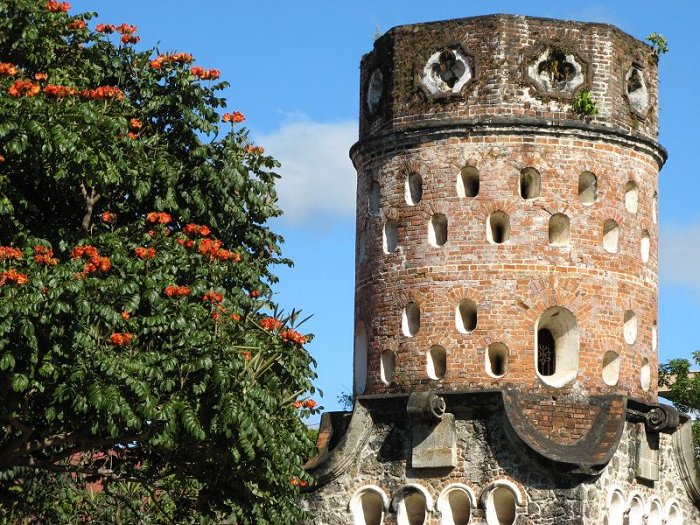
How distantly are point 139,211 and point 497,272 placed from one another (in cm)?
770

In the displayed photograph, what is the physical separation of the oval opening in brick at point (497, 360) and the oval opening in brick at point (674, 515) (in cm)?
426

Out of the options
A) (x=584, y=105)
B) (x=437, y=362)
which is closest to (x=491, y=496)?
(x=437, y=362)

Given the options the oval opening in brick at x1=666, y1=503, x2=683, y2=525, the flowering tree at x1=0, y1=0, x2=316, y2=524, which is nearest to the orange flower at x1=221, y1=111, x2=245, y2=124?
the flowering tree at x1=0, y1=0, x2=316, y2=524

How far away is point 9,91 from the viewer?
20484 mm

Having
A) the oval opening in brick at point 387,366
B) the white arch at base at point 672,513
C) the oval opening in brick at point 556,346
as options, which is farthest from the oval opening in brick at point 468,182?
the white arch at base at point 672,513

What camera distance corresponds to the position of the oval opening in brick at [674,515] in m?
29.2

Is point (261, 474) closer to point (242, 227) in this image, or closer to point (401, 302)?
point (242, 227)

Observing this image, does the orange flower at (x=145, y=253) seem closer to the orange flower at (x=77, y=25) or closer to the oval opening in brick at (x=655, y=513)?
the orange flower at (x=77, y=25)

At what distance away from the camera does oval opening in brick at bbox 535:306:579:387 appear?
28.0 m

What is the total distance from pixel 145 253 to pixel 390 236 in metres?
9.63

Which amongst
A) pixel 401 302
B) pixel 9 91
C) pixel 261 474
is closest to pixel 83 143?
pixel 9 91

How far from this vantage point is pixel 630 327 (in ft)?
95.2

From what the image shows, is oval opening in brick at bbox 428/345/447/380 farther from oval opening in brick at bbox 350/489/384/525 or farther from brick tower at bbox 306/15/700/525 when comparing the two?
oval opening in brick at bbox 350/489/384/525

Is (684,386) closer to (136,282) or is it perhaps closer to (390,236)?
(390,236)
